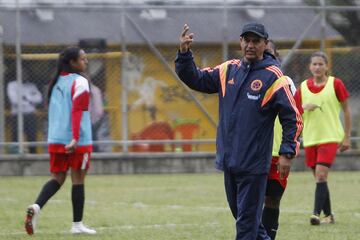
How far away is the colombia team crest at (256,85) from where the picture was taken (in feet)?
23.7

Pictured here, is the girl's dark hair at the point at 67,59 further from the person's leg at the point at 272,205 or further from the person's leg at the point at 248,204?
the person's leg at the point at 248,204

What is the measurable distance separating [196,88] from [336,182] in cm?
951

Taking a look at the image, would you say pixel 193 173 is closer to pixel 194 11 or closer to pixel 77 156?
pixel 194 11

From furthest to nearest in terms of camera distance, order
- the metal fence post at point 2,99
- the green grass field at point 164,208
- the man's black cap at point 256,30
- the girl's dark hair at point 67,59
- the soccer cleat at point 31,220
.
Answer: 1. the metal fence post at point 2,99
2. the girl's dark hair at point 67,59
3. the green grass field at point 164,208
4. the soccer cleat at point 31,220
5. the man's black cap at point 256,30

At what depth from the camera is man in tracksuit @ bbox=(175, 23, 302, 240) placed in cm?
722

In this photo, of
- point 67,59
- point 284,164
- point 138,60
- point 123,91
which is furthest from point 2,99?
point 284,164

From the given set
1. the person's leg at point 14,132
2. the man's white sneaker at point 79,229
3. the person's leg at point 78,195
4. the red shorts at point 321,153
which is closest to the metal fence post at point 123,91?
the person's leg at point 14,132

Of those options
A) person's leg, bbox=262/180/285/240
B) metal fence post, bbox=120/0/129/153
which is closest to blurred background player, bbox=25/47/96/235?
person's leg, bbox=262/180/285/240

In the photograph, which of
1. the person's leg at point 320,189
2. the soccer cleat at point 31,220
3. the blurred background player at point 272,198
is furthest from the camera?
the person's leg at point 320,189

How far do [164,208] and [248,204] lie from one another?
564cm

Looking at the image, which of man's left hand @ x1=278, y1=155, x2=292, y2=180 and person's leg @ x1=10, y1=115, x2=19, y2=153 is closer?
man's left hand @ x1=278, y1=155, x2=292, y2=180

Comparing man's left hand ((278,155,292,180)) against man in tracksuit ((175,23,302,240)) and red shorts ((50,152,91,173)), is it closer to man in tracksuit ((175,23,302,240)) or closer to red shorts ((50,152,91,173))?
man in tracksuit ((175,23,302,240))

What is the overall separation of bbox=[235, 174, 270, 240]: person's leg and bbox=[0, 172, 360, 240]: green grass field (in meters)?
2.42

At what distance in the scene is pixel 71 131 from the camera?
34.4 feet
